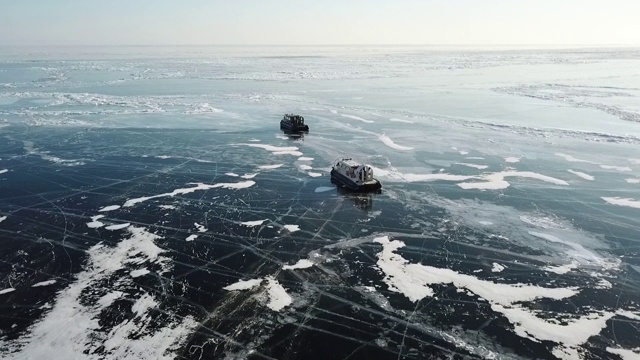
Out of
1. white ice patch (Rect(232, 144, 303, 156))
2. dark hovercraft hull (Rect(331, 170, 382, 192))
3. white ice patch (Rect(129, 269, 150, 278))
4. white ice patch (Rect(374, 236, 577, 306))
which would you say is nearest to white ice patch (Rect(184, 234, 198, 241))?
white ice patch (Rect(129, 269, 150, 278))

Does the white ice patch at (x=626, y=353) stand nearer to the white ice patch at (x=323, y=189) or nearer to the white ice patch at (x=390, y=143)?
the white ice patch at (x=323, y=189)

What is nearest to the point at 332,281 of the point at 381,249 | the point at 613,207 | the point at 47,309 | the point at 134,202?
the point at 381,249

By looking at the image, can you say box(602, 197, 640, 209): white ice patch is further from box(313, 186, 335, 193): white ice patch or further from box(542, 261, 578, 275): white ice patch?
box(313, 186, 335, 193): white ice patch

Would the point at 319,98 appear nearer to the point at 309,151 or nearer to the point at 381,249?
the point at 309,151

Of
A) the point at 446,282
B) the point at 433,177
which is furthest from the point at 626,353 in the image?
the point at 433,177

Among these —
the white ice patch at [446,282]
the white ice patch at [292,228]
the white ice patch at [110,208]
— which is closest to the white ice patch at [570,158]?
the white ice patch at [446,282]

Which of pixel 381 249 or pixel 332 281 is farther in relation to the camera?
pixel 381 249

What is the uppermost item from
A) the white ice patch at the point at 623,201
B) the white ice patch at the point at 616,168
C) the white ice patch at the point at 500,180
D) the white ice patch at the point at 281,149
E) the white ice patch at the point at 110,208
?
the white ice patch at the point at 616,168
